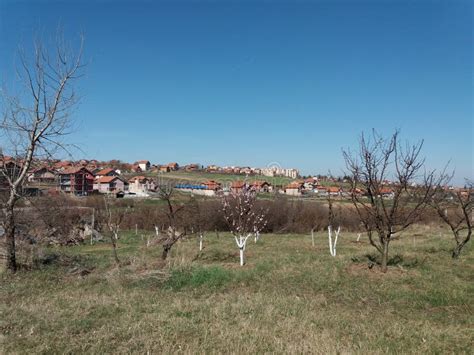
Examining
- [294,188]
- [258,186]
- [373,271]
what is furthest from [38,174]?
[294,188]

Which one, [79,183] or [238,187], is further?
[79,183]

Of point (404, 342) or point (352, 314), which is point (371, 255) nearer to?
point (352, 314)

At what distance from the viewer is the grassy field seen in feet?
15.7

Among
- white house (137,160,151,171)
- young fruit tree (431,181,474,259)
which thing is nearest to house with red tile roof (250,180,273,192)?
young fruit tree (431,181,474,259)

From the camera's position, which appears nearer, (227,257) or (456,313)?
(456,313)

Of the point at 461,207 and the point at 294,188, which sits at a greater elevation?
the point at 294,188

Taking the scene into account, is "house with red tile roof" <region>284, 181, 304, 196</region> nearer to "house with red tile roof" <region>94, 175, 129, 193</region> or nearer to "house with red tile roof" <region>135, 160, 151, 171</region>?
"house with red tile roof" <region>94, 175, 129, 193</region>

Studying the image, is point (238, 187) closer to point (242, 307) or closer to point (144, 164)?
point (242, 307)

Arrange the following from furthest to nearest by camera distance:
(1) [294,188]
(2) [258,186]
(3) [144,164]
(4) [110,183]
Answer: (3) [144,164] < (4) [110,183] < (1) [294,188] < (2) [258,186]

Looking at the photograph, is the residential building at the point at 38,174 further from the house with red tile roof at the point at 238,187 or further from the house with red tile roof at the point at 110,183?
the house with red tile roof at the point at 110,183

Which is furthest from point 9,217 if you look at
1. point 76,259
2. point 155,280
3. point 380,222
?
point 380,222

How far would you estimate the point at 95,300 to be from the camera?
22.1 ft

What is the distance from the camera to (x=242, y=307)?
257 inches

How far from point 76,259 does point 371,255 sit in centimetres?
955
